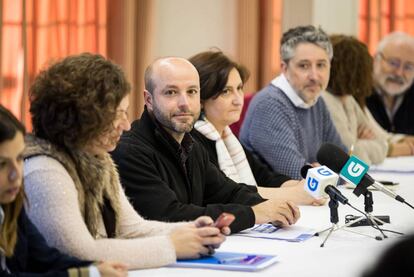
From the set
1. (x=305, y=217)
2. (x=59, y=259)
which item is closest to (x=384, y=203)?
(x=305, y=217)

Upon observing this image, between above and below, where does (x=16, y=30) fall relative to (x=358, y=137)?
above

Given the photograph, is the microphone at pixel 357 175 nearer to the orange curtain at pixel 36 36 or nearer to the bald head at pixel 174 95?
the bald head at pixel 174 95

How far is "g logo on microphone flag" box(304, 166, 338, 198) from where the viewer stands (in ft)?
8.09

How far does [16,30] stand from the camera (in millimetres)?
4172

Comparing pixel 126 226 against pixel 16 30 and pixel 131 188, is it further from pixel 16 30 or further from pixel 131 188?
pixel 16 30

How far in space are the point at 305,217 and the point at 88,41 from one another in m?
2.25

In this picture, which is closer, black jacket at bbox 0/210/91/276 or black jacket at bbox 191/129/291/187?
black jacket at bbox 0/210/91/276

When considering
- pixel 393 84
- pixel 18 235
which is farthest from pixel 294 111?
pixel 18 235

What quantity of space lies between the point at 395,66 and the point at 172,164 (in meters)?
3.48

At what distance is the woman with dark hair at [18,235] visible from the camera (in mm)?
1729

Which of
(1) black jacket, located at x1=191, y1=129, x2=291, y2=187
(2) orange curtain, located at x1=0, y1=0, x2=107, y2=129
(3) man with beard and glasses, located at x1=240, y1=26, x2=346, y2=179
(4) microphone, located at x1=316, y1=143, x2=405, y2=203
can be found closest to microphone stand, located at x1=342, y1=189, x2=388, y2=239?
(4) microphone, located at x1=316, y1=143, x2=405, y2=203

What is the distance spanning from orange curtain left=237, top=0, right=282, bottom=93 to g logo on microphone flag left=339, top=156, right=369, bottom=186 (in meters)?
3.41

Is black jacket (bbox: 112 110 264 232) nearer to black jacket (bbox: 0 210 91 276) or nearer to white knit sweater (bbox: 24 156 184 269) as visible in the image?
white knit sweater (bbox: 24 156 184 269)

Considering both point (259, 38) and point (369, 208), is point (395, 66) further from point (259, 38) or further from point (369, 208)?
point (369, 208)
